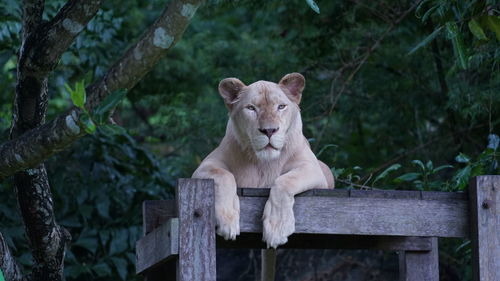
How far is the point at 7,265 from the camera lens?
480 centimetres

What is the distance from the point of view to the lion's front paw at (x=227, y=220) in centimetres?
381

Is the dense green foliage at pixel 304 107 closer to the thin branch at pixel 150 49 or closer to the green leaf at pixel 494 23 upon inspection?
the green leaf at pixel 494 23

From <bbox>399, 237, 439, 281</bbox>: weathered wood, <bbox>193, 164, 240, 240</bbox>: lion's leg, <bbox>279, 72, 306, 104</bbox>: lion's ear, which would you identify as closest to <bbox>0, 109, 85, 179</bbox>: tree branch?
<bbox>193, 164, 240, 240</bbox>: lion's leg

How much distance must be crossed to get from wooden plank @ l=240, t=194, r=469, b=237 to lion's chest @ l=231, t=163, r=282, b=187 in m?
0.50

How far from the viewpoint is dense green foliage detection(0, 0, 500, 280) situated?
285 inches

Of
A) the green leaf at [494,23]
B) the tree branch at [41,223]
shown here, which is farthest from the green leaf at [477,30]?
the tree branch at [41,223]

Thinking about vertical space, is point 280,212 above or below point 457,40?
below

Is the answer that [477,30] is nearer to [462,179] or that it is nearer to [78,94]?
[462,179]

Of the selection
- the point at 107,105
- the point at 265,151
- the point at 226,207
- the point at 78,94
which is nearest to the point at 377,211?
the point at 265,151

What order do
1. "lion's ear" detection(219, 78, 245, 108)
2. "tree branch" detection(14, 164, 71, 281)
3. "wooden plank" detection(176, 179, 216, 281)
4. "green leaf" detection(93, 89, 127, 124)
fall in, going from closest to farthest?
"green leaf" detection(93, 89, 127, 124) < "wooden plank" detection(176, 179, 216, 281) < "lion's ear" detection(219, 78, 245, 108) < "tree branch" detection(14, 164, 71, 281)

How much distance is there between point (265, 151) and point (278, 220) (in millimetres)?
545

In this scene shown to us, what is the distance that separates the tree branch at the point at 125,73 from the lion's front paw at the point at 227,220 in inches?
27.6

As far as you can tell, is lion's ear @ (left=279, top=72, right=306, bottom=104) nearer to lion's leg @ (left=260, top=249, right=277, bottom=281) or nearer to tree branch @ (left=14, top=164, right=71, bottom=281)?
lion's leg @ (left=260, top=249, right=277, bottom=281)

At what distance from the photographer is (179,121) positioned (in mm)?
8406
